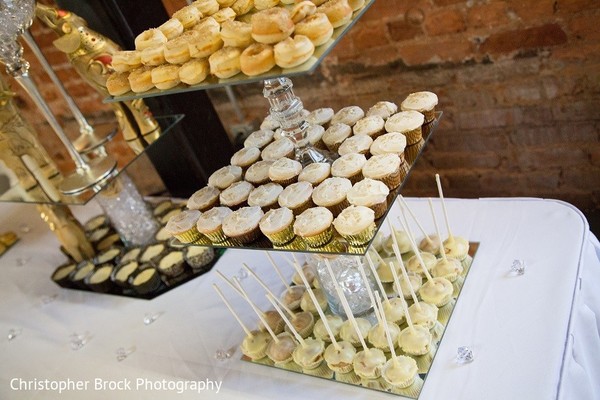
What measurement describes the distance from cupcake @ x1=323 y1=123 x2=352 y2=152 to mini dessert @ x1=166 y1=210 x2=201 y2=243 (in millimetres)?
343

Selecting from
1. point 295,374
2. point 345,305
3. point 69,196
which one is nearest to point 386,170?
point 345,305

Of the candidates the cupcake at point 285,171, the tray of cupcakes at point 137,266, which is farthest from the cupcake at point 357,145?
the tray of cupcakes at point 137,266

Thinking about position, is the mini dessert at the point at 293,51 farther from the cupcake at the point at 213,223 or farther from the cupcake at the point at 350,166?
the cupcake at the point at 213,223

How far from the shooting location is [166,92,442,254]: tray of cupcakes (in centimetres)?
105

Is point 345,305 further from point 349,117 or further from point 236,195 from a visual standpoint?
point 349,117

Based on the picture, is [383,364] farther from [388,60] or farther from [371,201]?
[388,60]

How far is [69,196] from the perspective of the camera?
1.77 metres

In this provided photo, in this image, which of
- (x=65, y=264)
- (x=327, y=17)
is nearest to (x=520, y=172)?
(x=327, y=17)

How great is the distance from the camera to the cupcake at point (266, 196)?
3.83 ft

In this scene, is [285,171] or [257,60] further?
[285,171]

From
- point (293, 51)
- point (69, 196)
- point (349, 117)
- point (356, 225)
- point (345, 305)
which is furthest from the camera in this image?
point (69, 196)

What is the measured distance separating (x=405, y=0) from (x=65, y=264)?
5.08 ft

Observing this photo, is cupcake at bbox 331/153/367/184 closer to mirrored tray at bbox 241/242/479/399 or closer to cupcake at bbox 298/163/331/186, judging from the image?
cupcake at bbox 298/163/331/186

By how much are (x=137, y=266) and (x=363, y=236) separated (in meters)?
1.06
